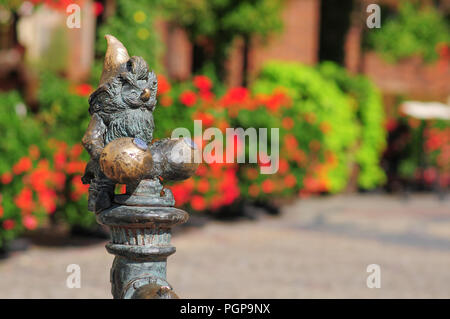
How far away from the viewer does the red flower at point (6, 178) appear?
19.8 feet

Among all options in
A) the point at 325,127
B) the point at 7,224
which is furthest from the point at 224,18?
the point at 7,224

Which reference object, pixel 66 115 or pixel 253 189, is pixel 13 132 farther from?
pixel 253 189

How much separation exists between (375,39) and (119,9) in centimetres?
882

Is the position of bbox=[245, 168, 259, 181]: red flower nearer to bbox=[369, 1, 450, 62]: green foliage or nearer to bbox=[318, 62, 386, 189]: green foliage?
bbox=[318, 62, 386, 189]: green foliage

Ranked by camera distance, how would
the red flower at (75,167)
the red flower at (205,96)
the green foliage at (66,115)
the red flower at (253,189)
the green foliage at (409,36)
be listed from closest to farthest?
the red flower at (75,167) < the green foliage at (66,115) < the red flower at (205,96) < the red flower at (253,189) < the green foliage at (409,36)

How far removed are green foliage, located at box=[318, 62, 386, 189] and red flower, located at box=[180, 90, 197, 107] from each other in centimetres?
642

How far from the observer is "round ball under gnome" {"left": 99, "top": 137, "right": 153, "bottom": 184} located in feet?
7.36

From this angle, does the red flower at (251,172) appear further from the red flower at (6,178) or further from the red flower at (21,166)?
the red flower at (6,178)

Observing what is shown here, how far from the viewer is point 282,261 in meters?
6.82

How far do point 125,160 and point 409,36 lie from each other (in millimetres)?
13710

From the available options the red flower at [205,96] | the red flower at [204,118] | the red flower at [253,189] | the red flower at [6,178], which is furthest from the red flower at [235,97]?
the red flower at [6,178]

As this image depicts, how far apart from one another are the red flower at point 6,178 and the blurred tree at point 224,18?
188 inches

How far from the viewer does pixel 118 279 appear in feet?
8.02

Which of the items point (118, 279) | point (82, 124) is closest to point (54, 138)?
point (82, 124)
